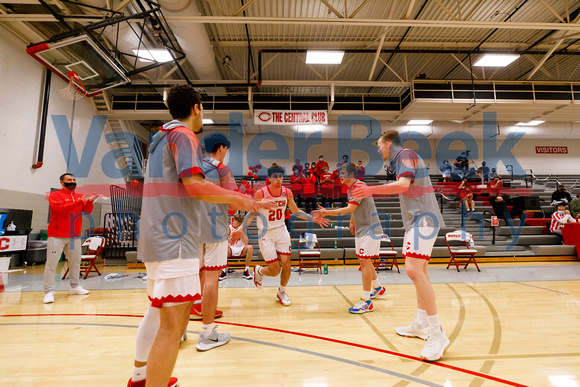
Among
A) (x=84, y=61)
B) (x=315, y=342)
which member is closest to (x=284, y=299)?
(x=315, y=342)

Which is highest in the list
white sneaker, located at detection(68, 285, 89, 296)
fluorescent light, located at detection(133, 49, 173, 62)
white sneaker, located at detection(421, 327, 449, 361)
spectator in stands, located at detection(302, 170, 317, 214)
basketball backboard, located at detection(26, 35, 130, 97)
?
fluorescent light, located at detection(133, 49, 173, 62)

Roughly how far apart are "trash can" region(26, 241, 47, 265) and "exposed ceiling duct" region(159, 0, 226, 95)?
7191 millimetres

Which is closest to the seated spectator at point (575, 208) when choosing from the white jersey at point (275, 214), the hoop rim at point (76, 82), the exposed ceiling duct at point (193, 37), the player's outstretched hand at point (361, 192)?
the white jersey at point (275, 214)

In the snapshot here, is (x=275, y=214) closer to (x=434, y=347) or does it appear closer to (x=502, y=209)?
(x=434, y=347)

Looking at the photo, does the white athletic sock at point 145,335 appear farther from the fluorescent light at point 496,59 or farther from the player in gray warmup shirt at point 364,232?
the fluorescent light at point 496,59

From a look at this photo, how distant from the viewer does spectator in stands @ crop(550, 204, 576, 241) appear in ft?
31.3

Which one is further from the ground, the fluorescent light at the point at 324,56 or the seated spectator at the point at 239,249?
the fluorescent light at the point at 324,56

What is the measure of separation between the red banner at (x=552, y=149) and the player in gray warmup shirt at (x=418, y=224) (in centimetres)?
2140

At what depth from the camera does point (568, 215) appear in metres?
9.52

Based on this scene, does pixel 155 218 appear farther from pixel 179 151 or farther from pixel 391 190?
pixel 391 190

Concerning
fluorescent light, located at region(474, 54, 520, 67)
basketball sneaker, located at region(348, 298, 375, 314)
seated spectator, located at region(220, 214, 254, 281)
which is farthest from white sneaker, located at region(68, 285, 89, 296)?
fluorescent light, located at region(474, 54, 520, 67)

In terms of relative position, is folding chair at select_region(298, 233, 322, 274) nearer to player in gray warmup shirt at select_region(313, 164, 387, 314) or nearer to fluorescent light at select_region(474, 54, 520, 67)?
player in gray warmup shirt at select_region(313, 164, 387, 314)

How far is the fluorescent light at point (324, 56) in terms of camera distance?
31.4ft

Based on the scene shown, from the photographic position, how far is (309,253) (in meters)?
7.56
